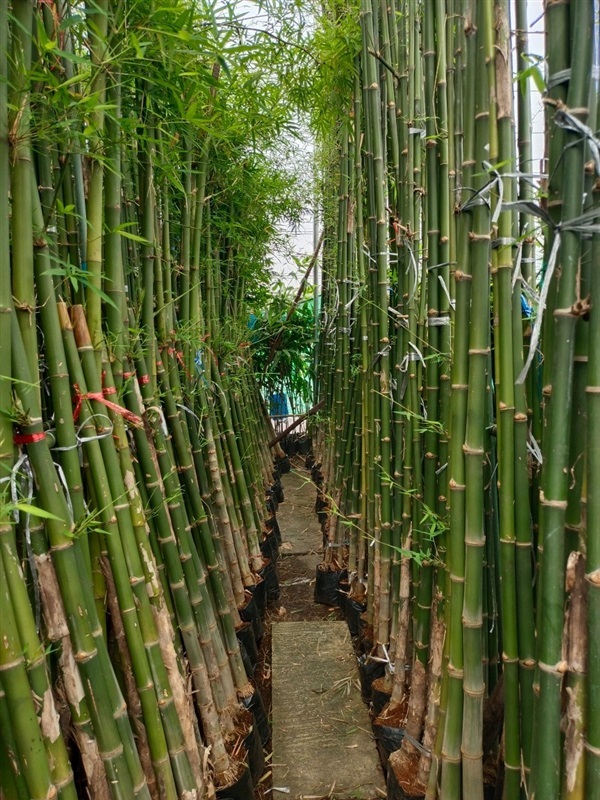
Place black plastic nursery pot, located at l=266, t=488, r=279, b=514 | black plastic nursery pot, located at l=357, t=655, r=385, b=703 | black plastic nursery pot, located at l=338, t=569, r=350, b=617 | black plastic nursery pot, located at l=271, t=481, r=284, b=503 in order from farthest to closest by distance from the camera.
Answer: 1. black plastic nursery pot, located at l=271, t=481, r=284, b=503
2. black plastic nursery pot, located at l=266, t=488, r=279, b=514
3. black plastic nursery pot, located at l=338, t=569, r=350, b=617
4. black plastic nursery pot, located at l=357, t=655, r=385, b=703

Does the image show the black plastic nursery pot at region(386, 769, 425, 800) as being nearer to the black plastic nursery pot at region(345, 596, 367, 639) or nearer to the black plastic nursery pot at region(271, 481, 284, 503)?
the black plastic nursery pot at region(345, 596, 367, 639)

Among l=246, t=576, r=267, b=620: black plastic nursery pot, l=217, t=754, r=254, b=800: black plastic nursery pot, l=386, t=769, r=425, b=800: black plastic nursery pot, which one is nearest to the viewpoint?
l=386, t=769, r=425, b=800: black plastic nursery pot

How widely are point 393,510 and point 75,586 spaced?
1191mm

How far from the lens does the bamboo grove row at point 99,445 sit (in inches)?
34.5

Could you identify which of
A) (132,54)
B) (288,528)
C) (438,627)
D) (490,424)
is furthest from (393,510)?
(288,528)

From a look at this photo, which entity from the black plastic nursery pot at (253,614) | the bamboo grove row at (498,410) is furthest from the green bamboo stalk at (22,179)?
the black plastic nursery pot at (253,614)

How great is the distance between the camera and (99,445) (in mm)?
1146

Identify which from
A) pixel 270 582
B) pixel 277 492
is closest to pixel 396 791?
pixel 270 582

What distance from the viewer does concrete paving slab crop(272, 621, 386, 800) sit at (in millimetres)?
1855

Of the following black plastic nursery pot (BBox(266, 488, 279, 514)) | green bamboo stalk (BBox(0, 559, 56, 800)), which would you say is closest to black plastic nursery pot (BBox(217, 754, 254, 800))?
green bamboo stalk (BBox(0, 559, 56, 800))

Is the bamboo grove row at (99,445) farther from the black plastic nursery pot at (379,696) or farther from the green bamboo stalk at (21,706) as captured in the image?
the black plastic nursery pot at (379,696)

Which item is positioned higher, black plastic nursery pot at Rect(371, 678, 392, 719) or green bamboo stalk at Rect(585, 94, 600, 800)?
green bamboo stalk at Rect(585, 94, 600, 800)

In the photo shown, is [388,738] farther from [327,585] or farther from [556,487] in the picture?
[327,585]

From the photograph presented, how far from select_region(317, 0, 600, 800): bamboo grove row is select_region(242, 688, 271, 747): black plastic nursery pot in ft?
1.40
